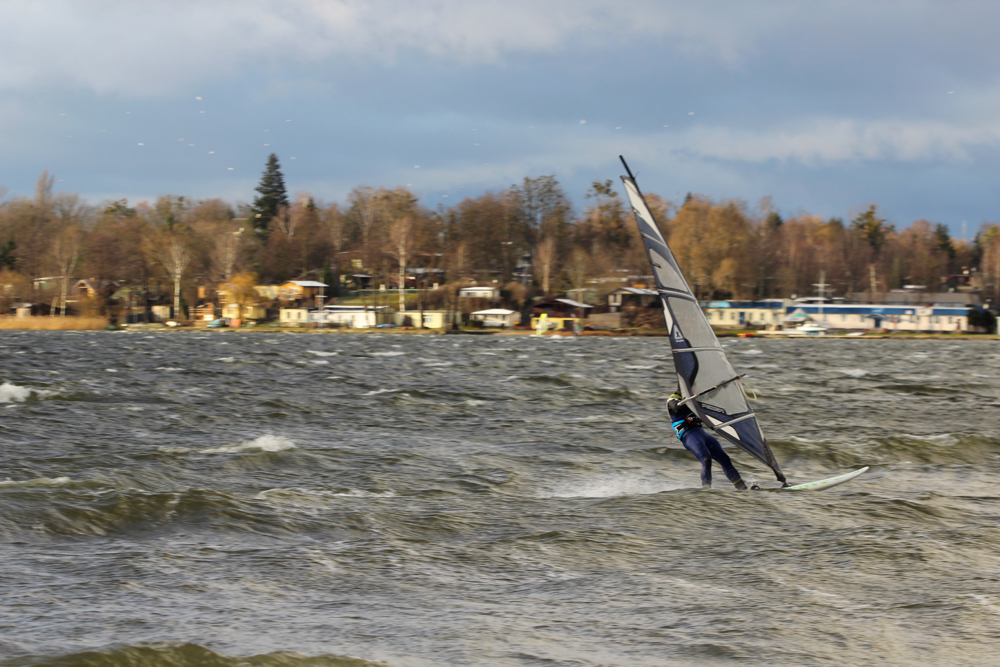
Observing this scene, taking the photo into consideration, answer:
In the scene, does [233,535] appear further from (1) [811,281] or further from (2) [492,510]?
(1) [811,281]

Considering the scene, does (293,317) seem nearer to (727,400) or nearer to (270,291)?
(270,291)

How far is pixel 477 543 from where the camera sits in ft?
33.4

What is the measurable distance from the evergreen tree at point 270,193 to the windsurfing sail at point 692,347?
15201 cm

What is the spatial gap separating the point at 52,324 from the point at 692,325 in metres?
104

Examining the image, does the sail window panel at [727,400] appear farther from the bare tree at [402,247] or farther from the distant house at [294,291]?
the distant house at [294,291]

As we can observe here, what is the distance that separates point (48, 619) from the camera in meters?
7.30

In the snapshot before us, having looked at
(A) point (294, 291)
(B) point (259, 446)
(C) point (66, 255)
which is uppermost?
(C) point (66, 255)

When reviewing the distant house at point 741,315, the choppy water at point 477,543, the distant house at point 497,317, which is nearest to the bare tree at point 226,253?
the distant house at point 497,317

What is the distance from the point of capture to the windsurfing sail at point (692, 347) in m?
12.5

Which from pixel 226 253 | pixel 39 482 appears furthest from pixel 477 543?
pixel 226 253

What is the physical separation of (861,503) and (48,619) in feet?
32.0

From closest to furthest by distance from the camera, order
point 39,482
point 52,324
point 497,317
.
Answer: point 39,482 → point 52,324 → point 497,317

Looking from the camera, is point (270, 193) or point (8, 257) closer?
point (8, 257)

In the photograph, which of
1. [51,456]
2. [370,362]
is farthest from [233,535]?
[370,362]
